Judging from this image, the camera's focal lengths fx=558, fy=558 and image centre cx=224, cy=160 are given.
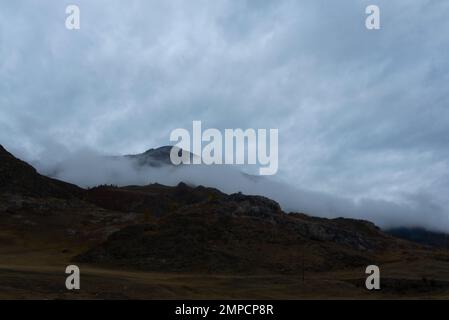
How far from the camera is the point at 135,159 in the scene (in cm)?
19612

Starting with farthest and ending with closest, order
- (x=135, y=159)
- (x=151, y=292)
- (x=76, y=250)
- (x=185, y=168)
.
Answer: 1. (x=135, y=159)
2. (x=185, y=168)
3. (x=76, y=250)
4. (x=151, y=292)

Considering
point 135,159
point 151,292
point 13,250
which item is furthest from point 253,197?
point 135,159

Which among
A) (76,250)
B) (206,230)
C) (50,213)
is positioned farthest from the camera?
(50,213)

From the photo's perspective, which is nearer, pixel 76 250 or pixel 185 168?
pixel 76 250

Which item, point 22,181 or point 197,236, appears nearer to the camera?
point 197,236

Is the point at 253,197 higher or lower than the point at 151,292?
higher

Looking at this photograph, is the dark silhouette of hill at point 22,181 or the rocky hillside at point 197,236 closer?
the rocky hillside at point 197,236

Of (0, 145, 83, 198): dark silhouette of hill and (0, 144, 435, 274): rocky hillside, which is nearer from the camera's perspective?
(0, 144, 435, 274): rocky hillside

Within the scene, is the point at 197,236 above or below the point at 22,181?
below

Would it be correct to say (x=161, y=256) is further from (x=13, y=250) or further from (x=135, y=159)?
(x=135, y=159)

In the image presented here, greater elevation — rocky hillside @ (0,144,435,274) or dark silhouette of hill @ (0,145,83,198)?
dark silhouette of hill @ (0,145,83,198)

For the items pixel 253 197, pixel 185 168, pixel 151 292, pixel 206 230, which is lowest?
pixel 151 292

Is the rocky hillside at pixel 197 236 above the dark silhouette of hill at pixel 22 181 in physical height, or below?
below
